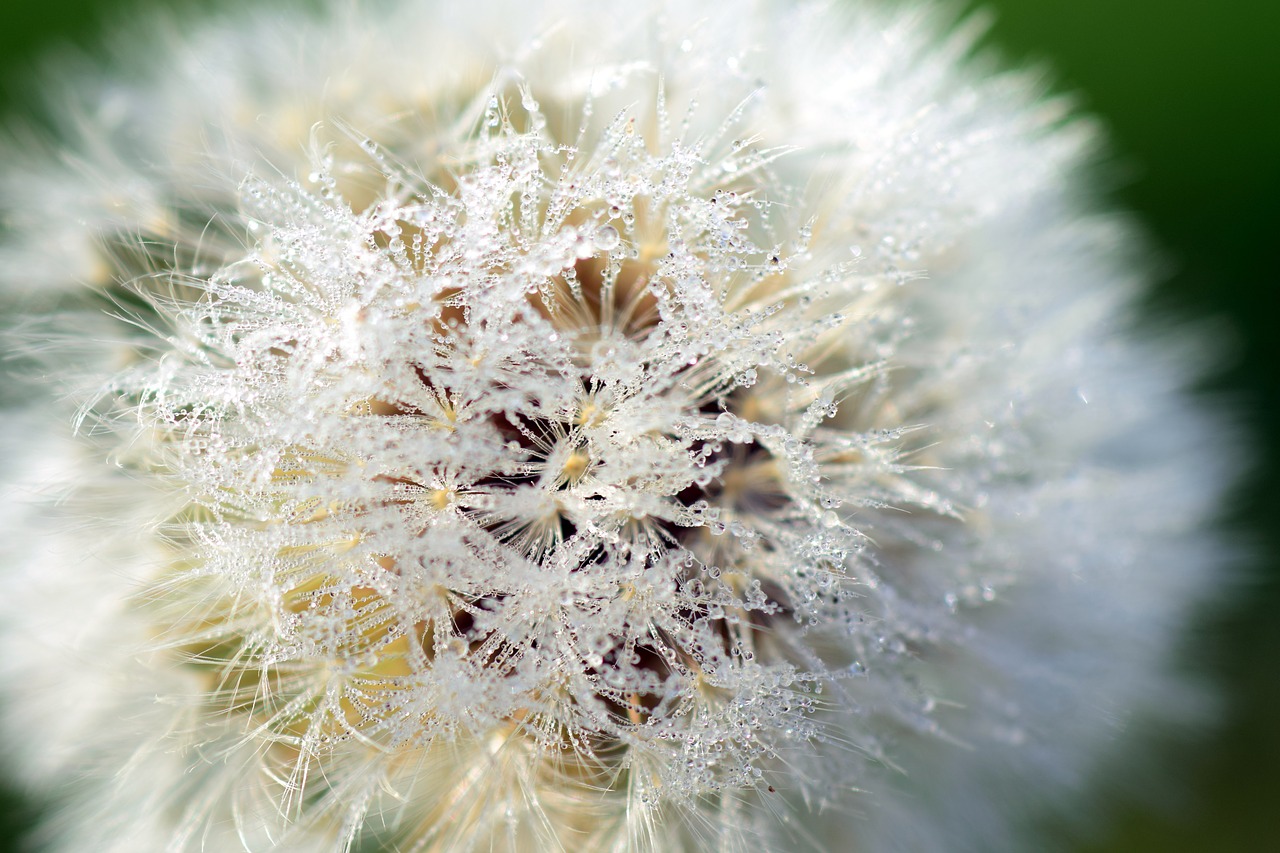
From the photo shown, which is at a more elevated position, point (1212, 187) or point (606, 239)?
point (606, 239)

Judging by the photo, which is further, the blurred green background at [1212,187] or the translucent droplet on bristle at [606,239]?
the blurred green background at [1212,187]

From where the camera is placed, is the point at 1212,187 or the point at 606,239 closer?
the point at 606,239

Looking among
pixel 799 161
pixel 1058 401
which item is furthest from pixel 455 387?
pixel 1058 401

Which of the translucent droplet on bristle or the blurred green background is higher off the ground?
the translucent droplet on bristle

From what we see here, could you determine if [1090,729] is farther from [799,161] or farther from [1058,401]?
[799,161]

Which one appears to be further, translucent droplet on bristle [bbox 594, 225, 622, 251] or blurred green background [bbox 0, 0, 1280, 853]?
blurred green background [bbox 0, 0, 1280, 853]

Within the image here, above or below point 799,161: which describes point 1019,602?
below

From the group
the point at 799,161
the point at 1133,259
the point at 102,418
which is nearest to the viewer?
the point at 102,418

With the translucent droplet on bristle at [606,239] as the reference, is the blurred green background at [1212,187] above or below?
below
